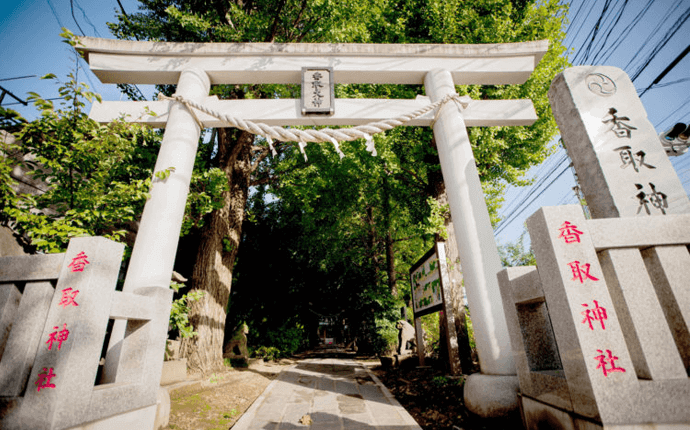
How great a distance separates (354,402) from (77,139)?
19.5 ft

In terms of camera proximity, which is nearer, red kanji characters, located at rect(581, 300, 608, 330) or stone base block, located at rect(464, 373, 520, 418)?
red kanji characters, located at rect(581, 300, 608, 330)

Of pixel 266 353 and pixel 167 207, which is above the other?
pixel 167 207

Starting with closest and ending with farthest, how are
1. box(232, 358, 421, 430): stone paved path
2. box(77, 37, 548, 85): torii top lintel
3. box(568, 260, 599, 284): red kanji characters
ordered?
box(568, 260, 599, 284): red kanji characters → box(232, 358, 421, 430): stone paved path → box(77, 37, 548, 85): torii top lintel

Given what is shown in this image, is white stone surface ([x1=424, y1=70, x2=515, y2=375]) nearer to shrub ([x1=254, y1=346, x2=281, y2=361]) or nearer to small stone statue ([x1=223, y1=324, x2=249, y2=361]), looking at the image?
small stone statue ([x1=223, y1=324, x2=249, y2=361])

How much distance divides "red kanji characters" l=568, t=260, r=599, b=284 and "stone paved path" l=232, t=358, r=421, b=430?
2.79 m

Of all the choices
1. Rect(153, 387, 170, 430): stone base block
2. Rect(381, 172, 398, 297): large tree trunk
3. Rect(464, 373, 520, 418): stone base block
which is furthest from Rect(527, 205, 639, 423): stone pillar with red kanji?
Rect(381, 172, 398, 297): large tree trunk

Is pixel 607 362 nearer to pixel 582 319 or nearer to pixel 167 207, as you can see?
pixel 582 319

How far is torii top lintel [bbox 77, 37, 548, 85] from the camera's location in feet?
16.7

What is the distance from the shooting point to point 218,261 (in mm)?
7254

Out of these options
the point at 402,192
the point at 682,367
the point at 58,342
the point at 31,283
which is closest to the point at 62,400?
the point at 58,342

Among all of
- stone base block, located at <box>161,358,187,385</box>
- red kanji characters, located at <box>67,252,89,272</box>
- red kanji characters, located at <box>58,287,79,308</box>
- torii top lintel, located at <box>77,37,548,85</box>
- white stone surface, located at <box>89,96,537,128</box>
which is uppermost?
torii top lintel, located at <box>77,37,548,85</box>

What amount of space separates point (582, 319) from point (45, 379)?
375 centimetres

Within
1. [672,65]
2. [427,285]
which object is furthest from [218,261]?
[672,65]

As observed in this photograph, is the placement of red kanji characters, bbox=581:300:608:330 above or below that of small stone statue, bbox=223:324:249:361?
above
